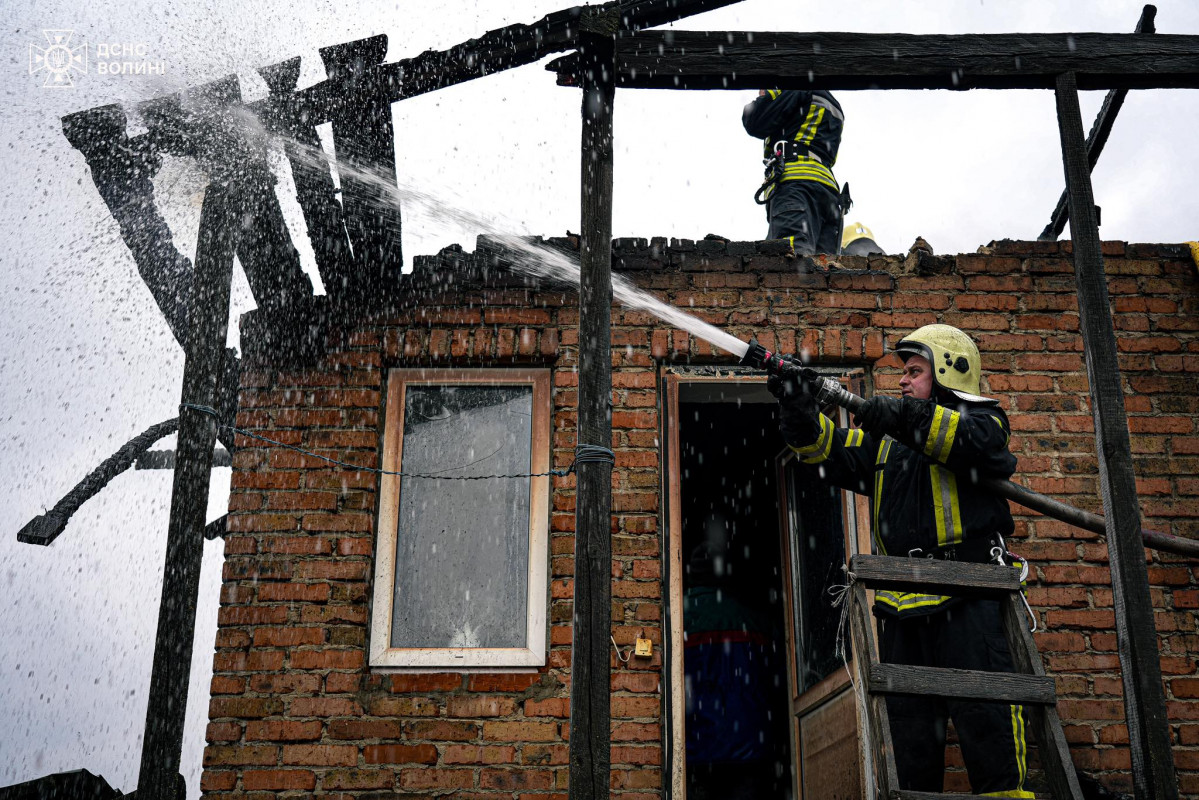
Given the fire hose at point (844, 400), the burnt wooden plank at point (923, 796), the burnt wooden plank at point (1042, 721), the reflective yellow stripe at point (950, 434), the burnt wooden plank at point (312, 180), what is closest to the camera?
the burnt wooden plank at point (923, 796)

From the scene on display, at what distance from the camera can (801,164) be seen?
6.93 m

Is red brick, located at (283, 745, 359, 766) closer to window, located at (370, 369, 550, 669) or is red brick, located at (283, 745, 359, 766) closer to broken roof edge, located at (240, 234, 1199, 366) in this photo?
window, located at (370, 369, 550, 669)

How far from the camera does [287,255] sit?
496 cm

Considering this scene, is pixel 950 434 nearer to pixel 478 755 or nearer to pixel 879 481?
pixel 879 481

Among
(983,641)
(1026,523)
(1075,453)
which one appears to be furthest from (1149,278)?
(983,641)

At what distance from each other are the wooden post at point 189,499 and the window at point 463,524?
129 cm

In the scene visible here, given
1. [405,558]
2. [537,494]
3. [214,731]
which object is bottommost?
[214,731]

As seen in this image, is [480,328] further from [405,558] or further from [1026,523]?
[1026,523]

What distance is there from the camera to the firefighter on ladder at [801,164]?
684 cm

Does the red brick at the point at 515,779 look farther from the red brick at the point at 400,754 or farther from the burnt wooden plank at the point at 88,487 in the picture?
the burnt wooden plank at the point at 88,487

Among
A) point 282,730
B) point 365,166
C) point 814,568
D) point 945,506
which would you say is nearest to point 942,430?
point 945,506

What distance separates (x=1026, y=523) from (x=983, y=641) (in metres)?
1.57

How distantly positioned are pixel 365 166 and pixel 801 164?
11.2 feet

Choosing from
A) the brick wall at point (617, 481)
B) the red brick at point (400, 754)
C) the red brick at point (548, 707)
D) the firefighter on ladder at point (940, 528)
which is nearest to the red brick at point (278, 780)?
the brick wall at point (617, 481)
